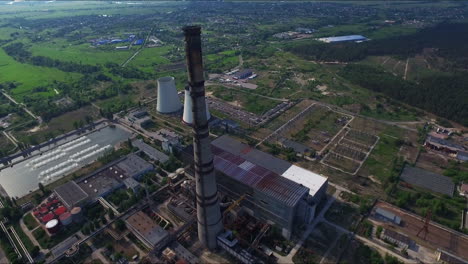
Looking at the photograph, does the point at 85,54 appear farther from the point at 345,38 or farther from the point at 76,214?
the point at 345,38

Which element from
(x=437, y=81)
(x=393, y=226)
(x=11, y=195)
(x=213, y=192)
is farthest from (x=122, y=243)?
(x=437, y=81)

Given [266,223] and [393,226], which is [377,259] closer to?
[393,226]

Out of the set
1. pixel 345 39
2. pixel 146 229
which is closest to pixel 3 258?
pixel 146 229

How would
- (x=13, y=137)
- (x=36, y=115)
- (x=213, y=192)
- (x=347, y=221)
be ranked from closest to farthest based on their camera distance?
1. (x=213, y=192)
2. (x=347, y=221)
3. (x=13, y=137)
4. (x=36, y=115)

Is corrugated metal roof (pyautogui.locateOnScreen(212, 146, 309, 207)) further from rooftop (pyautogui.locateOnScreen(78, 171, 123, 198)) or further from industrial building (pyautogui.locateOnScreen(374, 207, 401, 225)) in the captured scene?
rooftop (pyautogui.locateOnScreen(78, 171, 123, 198))

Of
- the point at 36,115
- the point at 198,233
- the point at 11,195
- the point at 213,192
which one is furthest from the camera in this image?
the point at 36,115

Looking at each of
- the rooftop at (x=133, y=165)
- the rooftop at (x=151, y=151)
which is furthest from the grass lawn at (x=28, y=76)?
the rooftop at (x=133, y=165)
